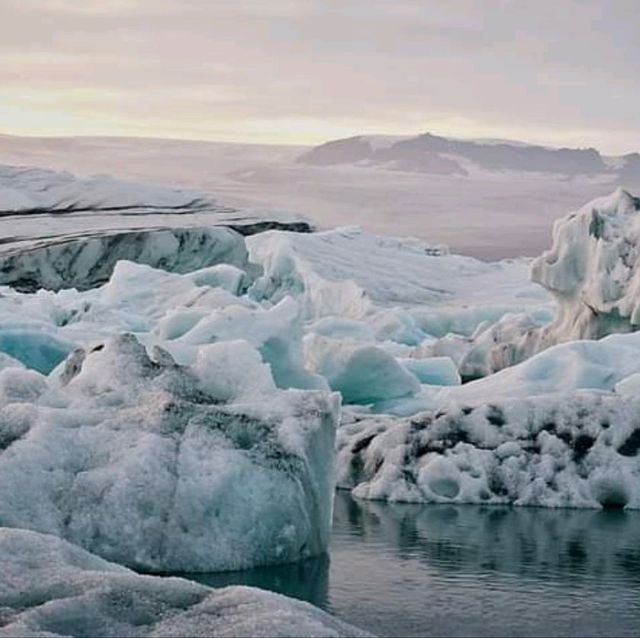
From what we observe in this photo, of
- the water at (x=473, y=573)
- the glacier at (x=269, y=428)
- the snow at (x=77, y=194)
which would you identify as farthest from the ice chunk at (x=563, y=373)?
the snow at (x=77, y=194)

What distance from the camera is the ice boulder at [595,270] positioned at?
22.3 metres

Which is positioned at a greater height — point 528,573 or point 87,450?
point 87,450

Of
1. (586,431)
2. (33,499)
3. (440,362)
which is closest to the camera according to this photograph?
(33,499)

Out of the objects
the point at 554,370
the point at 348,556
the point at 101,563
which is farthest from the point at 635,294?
the point at 101,563

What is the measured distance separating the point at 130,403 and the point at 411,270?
30.3 metres

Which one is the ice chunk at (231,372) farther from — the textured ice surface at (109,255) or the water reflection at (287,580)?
the textured ice surface at (109,255)

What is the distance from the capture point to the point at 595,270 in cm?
2278

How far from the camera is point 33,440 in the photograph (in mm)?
10016

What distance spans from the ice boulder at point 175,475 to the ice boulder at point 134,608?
2.83m

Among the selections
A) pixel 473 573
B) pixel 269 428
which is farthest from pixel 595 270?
pixel 269 428

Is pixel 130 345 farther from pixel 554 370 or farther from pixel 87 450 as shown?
pixel 554 370

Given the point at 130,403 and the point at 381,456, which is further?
the point at 381,456

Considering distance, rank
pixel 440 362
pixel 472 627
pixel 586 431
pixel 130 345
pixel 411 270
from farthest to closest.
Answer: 1. pixel 411 270
2. pixel 440 362
3. pixel 586 431
4. pixel 130 345
5. pixel 472 627

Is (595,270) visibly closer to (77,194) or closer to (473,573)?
(473,573)
